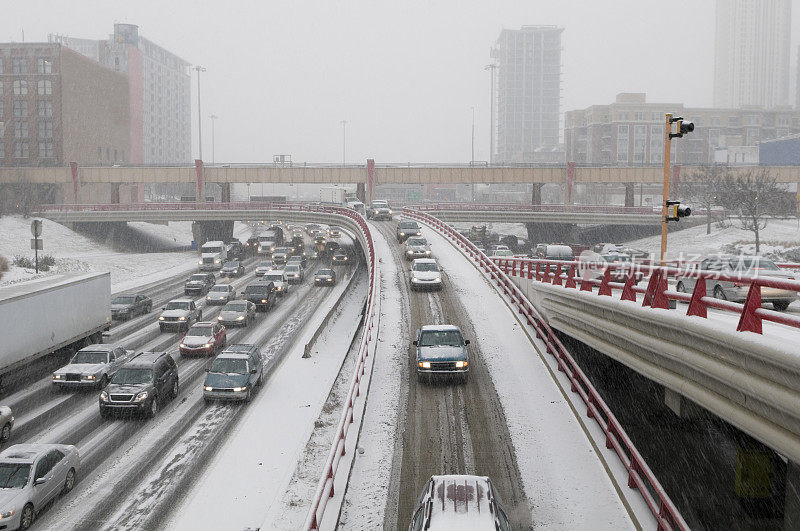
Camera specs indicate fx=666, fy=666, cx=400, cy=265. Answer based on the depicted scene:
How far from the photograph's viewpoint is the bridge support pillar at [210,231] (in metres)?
78.1

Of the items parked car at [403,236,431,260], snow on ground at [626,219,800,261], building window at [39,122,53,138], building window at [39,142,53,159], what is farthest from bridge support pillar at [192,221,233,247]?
snow on ground at [626,219,800,261]

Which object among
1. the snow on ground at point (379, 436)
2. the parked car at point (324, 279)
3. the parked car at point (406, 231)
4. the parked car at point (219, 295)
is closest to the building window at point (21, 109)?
the parked car at point (324, 279)

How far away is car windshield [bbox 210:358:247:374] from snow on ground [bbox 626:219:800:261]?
4061cm

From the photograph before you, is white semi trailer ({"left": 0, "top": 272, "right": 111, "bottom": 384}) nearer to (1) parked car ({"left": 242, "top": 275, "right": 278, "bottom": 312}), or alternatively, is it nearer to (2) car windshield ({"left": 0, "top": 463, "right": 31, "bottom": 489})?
(2) car windshield ({"left": 0, "top": 463, "right": 31, "bottom": 489})

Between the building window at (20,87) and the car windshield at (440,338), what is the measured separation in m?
91.5

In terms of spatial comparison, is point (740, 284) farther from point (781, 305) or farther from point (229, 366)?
point (229, 366)

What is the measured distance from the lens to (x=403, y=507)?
488 inches

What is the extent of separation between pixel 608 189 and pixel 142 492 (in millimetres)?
148068

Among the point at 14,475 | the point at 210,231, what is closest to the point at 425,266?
the point at 14,475

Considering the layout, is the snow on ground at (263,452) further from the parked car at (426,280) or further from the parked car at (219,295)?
the parked car at (219,295)

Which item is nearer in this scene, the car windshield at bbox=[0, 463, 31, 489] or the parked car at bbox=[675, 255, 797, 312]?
the car windshield at bbox=[0, 463, 31, 489]

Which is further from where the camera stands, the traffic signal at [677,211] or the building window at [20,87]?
the building window at [20,87]

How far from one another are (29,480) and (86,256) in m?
53.1

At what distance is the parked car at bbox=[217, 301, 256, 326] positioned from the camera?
3797 cm
